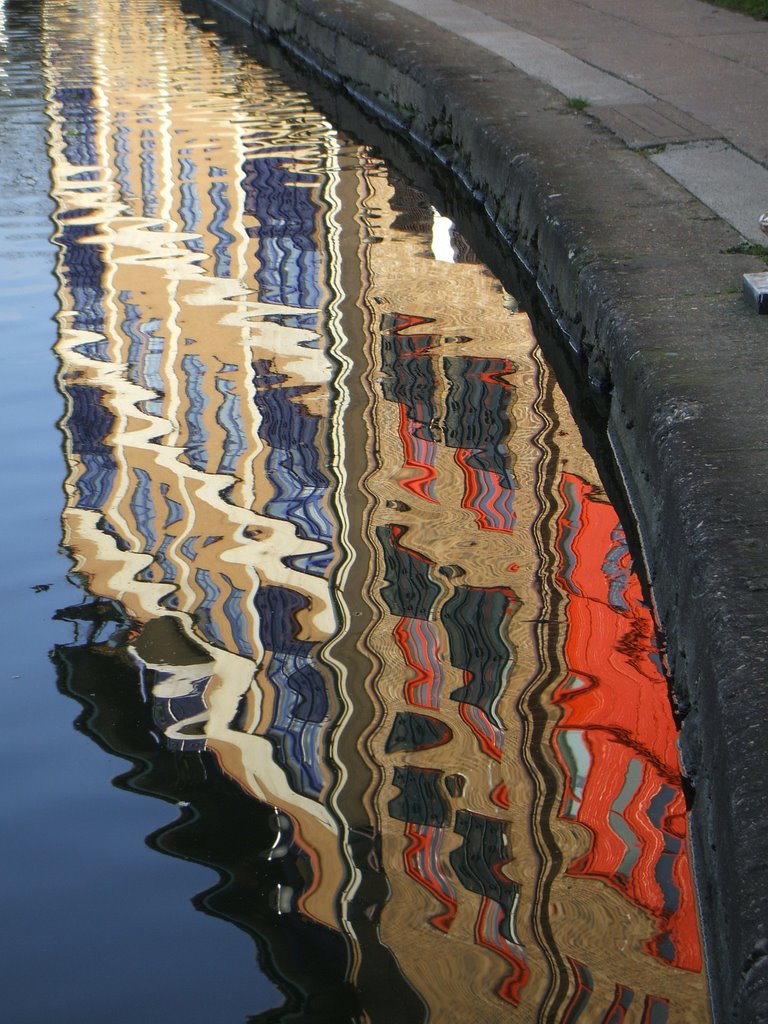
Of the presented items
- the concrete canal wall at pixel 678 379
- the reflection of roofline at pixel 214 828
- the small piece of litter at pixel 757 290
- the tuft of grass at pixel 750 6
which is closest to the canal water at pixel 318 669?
the reflection of roofline at pixel 214 828

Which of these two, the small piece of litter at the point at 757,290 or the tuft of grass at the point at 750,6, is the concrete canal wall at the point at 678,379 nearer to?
the small piece of litter at the point at 757,290

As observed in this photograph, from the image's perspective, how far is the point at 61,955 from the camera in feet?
6.89

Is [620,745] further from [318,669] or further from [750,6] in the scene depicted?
[750,6]

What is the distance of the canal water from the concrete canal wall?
0.53ft

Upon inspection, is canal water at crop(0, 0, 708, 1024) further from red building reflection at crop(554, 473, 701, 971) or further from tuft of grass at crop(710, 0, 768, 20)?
tuft of grass at crop(710, 0, 768, 20)

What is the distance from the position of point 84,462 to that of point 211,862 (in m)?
1.65

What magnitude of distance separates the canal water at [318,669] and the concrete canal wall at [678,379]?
0.16 metres

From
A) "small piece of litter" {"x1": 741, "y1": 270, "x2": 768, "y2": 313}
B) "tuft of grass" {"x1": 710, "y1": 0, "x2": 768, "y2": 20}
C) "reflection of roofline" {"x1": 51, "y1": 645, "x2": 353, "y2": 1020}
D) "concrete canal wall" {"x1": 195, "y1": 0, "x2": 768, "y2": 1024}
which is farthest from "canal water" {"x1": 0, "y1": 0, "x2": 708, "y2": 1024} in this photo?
"tuft of grass" {"x1": 710, "y1": 0, "x2": 768, "y2": 20}

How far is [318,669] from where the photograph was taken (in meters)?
2.78

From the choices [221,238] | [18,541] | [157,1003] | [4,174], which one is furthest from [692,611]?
[4,174]

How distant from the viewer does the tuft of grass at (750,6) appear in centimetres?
766

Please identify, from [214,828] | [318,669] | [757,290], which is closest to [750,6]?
[757,290]

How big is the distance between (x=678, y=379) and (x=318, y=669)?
1014mm

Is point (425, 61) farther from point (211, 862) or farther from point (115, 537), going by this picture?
point (211, 862)
